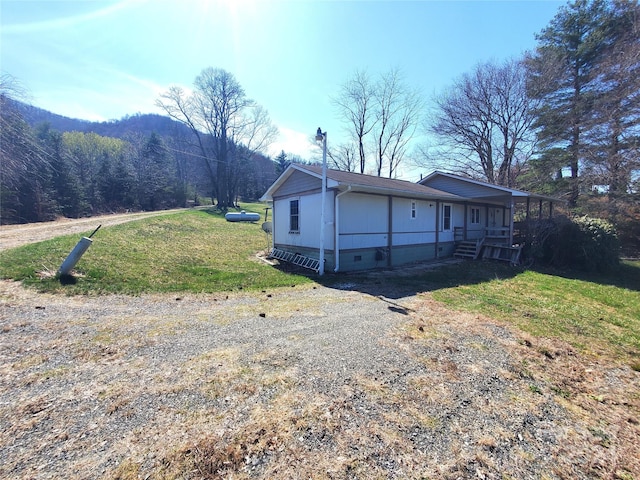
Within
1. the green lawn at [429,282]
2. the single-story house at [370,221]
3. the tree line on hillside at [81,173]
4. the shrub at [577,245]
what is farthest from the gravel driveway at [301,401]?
the tree line on hillside at [81,173]

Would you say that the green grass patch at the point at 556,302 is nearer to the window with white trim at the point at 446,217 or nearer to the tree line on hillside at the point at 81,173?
the window with white trim at the point at 446,217

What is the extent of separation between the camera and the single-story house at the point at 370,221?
1002cm

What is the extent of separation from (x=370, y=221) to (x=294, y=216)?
3.28m

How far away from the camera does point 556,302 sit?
693 cm

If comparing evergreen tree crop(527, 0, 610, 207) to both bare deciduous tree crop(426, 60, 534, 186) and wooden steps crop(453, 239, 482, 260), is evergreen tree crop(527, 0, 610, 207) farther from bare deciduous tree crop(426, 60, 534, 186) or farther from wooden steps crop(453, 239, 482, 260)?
wooden steps crop(453, 239, 482, 260)

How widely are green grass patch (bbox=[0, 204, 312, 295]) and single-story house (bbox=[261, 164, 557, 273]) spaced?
1.71m

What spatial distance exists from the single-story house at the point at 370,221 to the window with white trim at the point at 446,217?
5 cm

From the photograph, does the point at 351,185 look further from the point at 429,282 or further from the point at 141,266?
the point at 141,266

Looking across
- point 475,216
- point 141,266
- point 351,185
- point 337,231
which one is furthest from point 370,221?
point 475,216

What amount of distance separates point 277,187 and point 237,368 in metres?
10.4

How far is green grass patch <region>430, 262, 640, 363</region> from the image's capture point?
4.88m

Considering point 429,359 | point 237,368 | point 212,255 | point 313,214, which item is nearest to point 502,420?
point 429,359

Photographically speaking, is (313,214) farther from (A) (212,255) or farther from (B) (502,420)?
(B) (502,420)

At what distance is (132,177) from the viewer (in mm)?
29766
